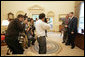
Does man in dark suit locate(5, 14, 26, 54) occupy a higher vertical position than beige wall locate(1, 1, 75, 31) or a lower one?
lower

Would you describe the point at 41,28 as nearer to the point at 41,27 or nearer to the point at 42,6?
the point at 41,27

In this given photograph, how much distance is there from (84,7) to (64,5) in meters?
4.72

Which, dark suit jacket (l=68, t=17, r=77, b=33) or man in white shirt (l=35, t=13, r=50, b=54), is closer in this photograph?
man in white shirt (l=35, t=13, r=50, b=54)

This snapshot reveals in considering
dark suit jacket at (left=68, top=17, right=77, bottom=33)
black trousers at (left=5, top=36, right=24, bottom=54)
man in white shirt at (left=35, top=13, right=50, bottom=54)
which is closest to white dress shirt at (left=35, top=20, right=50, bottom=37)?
man in white shirt at (left=35, top=13, right=50, bottom=54)

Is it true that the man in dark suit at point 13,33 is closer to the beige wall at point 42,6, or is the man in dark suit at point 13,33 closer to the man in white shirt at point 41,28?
the man in white shirt at point 41,28

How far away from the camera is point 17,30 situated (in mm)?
2773

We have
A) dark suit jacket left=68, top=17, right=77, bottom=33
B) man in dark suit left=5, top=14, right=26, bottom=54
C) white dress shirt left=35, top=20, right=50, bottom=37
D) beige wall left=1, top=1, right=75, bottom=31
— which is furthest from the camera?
beige wall left=1, top=1, right=75, bottom=31

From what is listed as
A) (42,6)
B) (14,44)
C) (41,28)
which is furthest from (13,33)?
(42,6)

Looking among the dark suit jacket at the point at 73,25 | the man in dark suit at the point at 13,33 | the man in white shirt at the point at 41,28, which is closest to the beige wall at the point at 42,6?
the dark suit jacket at the point at 73,25

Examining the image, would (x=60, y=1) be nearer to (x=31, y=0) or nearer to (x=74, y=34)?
(x=31, y=0)

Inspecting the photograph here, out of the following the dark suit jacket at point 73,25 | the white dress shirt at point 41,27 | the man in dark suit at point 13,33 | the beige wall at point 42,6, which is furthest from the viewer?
the beige wall at point 42,6

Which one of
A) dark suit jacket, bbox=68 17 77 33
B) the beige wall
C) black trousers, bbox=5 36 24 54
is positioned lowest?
black trousers, bbox=5 36 24 54

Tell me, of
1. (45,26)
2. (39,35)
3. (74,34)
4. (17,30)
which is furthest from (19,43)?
(74,34)

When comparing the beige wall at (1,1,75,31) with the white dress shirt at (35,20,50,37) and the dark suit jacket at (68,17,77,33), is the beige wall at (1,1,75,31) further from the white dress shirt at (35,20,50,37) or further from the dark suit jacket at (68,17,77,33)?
the white dress shirt at (35,20,50,37)
